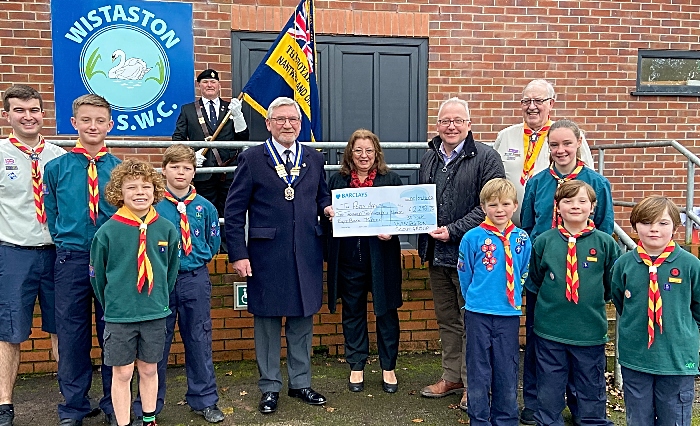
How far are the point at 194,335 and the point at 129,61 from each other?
10.6ft

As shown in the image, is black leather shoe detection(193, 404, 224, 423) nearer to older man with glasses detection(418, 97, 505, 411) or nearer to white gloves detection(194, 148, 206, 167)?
older man with glasses detection(418, 97, 505, 411)

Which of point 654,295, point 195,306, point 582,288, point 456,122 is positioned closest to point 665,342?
point 654,295

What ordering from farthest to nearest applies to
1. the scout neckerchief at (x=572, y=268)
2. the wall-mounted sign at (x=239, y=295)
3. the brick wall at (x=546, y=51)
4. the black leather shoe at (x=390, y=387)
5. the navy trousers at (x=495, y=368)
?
1. the brick wall at (x=546, y=51)
2. the wall-mounted sign at (x=239, y=295)
3. the black leather shoe at (x=390, y=387)
4. the navy trousers at (x=495, y=368)
5. the scout neckerchief at (x=572, y=268)

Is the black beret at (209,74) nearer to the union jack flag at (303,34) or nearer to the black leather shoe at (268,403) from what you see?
the union jack flag at (303,34)

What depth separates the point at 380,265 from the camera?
4.02 metres

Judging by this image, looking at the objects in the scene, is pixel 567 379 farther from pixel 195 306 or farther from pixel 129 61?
pixel 129 61

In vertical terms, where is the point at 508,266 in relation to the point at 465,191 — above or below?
below

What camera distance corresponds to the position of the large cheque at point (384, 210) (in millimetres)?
3855

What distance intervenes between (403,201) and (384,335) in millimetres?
988

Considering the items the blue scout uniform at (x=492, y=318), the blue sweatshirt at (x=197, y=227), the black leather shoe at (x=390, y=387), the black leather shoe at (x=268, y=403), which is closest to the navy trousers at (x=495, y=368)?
the blue scout uniform at (x=492, y=318)

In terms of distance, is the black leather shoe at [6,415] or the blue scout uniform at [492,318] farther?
the black leather shoe at [6,415]

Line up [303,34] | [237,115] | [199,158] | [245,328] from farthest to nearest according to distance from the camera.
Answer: [237,115] < [303,34] < [199,158] < [245,328]

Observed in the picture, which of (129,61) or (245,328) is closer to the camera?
(245,328)

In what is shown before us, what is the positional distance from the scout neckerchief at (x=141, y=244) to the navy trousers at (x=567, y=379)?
2.31m
